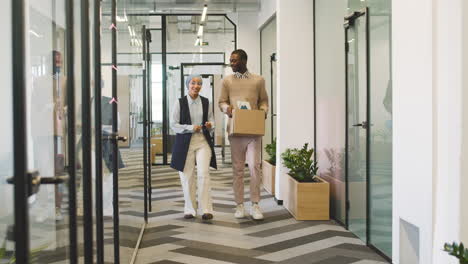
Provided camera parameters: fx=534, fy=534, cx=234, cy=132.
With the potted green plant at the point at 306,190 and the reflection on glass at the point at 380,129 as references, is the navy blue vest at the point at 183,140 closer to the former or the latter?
the potted green plant at the point at 306,190

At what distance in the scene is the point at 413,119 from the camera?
3.30 m

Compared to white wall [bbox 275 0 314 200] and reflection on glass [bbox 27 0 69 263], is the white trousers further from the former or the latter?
reflection on glass [bbox 27 0 69 263]

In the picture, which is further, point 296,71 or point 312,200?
point 296,71

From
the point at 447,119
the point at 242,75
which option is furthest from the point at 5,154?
the point at 242,75

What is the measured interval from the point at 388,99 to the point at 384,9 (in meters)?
0.68

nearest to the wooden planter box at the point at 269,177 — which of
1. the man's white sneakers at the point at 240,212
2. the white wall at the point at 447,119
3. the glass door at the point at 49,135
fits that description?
the man's white sneakers at the point at 240,212

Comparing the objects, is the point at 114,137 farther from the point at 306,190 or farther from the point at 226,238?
the point at 306,190

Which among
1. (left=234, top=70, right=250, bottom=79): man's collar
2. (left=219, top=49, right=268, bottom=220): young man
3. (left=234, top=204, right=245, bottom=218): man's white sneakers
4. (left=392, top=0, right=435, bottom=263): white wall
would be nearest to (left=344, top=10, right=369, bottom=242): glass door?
(left=392, top=0, right=435, bottom=263): white wall

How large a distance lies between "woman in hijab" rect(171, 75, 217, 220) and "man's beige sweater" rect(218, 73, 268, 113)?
0.26 metres

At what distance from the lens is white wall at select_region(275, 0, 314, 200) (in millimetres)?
6242

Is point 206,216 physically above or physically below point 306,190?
below

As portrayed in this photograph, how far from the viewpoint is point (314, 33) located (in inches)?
245

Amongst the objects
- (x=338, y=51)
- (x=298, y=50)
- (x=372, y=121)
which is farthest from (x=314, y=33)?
(x=372, y=121)

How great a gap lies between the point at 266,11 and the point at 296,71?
3444 millimetres
